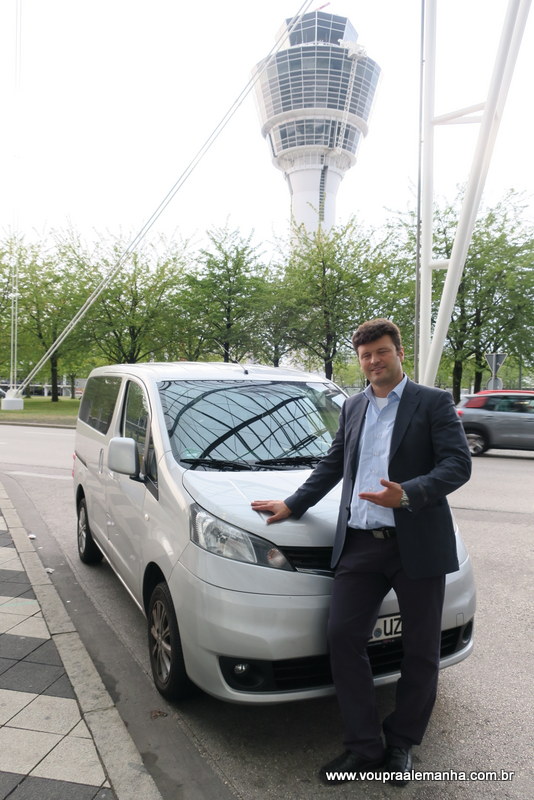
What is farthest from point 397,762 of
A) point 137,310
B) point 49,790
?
point 137,310

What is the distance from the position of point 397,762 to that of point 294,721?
0.63 metres

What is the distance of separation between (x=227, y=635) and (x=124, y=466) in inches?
48.3

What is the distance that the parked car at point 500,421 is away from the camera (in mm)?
14102

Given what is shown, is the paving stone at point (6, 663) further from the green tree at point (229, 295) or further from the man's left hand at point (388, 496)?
the green tree at point (229, 295)

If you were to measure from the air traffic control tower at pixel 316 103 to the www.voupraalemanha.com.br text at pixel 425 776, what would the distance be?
9558 centimetres

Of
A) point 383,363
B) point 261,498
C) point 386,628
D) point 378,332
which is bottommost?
point 386,628

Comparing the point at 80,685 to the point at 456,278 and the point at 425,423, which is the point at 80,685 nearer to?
the point at 425,423

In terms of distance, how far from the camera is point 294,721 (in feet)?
9.68

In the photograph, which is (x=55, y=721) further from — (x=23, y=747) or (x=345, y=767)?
(x=345, y=767)

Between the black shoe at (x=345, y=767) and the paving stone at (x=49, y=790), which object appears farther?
the black shoe at (x=345, y=767)

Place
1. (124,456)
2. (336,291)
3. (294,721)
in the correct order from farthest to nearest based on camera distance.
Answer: (336,291)
(124,456)
(294,721)

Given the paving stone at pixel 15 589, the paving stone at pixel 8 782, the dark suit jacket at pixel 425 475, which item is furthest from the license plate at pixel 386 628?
the paving stone at pixel 15 589

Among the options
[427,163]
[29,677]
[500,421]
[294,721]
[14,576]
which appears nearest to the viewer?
[294,721]

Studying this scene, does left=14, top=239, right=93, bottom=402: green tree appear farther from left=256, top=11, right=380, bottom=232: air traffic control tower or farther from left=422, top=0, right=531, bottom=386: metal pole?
left=256, top=11, right=380, bottom=232: air traffic control tower
